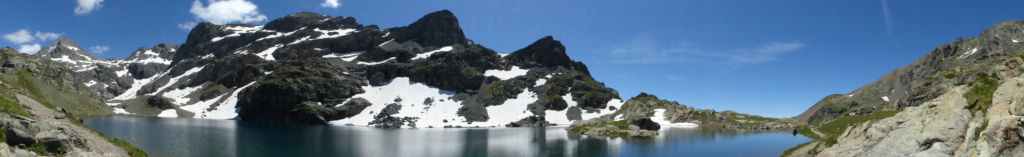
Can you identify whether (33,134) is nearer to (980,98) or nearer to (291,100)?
(980,98)

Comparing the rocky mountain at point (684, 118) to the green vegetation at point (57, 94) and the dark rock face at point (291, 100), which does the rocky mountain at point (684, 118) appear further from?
the green vegetation at point (57, 94)

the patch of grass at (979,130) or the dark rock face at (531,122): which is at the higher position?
the dark rock face at (531,122)

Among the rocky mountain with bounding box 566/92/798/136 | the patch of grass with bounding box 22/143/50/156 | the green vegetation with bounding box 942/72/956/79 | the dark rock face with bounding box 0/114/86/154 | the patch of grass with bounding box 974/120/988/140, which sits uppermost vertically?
the green vegetation with bounding box 942/72/956/79

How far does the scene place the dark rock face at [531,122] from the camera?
17169 centimetres

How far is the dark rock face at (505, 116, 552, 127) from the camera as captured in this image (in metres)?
172

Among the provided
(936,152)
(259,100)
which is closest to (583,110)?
(259,100)

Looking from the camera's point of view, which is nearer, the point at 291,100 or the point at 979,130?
the point at 979,130

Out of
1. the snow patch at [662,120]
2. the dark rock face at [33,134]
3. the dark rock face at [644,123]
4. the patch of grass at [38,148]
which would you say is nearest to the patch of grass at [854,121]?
the dark rock face at [644,123]

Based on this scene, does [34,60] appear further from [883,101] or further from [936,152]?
[883,101]

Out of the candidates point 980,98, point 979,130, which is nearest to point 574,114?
point 980,98

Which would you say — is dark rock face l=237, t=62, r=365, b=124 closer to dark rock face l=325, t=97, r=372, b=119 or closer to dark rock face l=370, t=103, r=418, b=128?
dark rock face l=325, t=97, r=372, b=119

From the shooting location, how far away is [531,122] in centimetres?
17462

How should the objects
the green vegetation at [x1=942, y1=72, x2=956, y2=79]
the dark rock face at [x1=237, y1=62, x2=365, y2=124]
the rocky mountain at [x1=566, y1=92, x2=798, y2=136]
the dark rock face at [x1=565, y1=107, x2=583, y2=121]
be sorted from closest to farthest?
the green vegetation at [x1=942, y1=72, x2=956, y2=79] → the rocky mountain at [x1=566, y1=92, x2=798, y2=136] → the dark rock face at [x1=237, y1=62, x2=365, y2=124] → the dark rock face at [x1=565, y1=107, x2=583, y2=121]


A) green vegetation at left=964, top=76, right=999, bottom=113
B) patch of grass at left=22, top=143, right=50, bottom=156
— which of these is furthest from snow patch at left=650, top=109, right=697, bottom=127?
patch of grass at left=22, top=143, right=50, bottom=156
